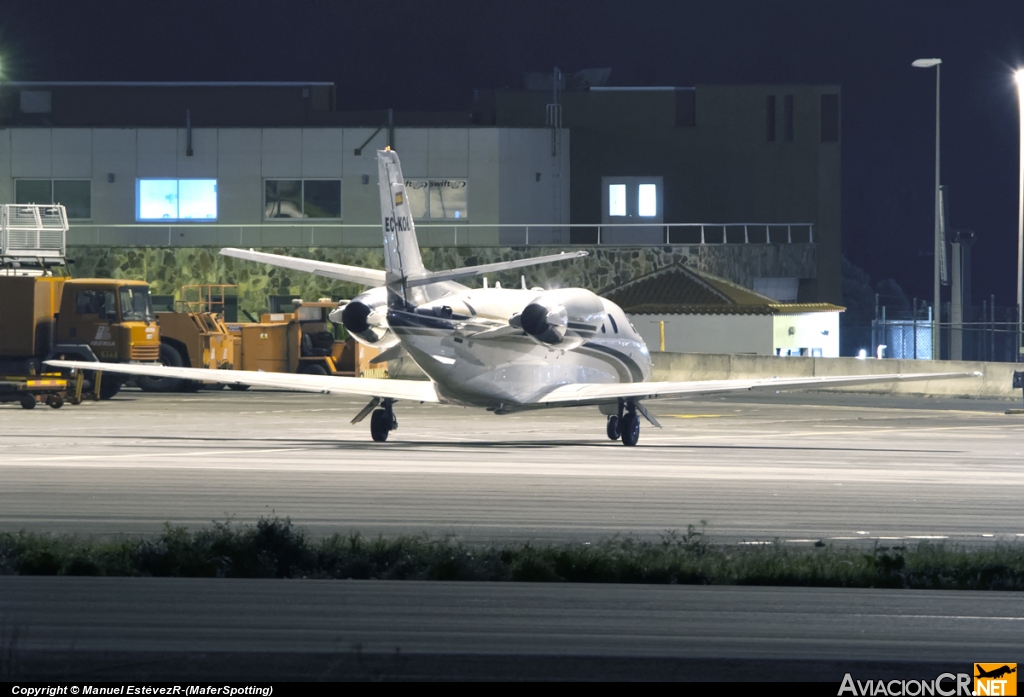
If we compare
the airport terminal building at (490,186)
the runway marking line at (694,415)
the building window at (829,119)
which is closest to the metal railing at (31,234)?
the airport terminal building at (490,186)

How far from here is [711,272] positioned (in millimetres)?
66125

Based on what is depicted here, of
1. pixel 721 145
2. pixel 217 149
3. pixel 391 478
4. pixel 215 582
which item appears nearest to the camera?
pixel 215 582

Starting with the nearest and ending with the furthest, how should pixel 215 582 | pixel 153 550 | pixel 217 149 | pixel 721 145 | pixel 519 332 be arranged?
pixel 215 582
pixel 153 550
pixel 519 332
pixel 217 149
pixel 721 145

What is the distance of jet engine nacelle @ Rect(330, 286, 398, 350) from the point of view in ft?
91.8

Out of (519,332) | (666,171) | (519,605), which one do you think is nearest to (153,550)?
(519,605)

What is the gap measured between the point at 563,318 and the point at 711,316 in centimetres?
3188

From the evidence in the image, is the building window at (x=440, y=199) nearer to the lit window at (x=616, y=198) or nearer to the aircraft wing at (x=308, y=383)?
the lit window at (x=616, y=198)

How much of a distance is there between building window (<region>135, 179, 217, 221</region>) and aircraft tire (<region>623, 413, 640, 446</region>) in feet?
125

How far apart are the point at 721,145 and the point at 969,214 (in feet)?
208

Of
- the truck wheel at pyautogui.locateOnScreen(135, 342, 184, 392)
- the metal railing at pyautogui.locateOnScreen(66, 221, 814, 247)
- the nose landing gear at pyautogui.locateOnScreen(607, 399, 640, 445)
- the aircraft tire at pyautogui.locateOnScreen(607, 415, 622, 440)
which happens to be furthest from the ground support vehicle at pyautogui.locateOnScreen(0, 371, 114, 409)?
the metal railing at pyautogui.locateOnScreen(66, 221, 814, 247)

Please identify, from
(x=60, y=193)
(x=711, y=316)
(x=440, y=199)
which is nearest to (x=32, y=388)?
(x=60, y=193)

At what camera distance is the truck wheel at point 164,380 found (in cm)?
4912

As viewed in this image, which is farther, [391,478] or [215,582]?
[391,478]

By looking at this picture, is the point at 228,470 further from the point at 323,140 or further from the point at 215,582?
the point at 323,140
